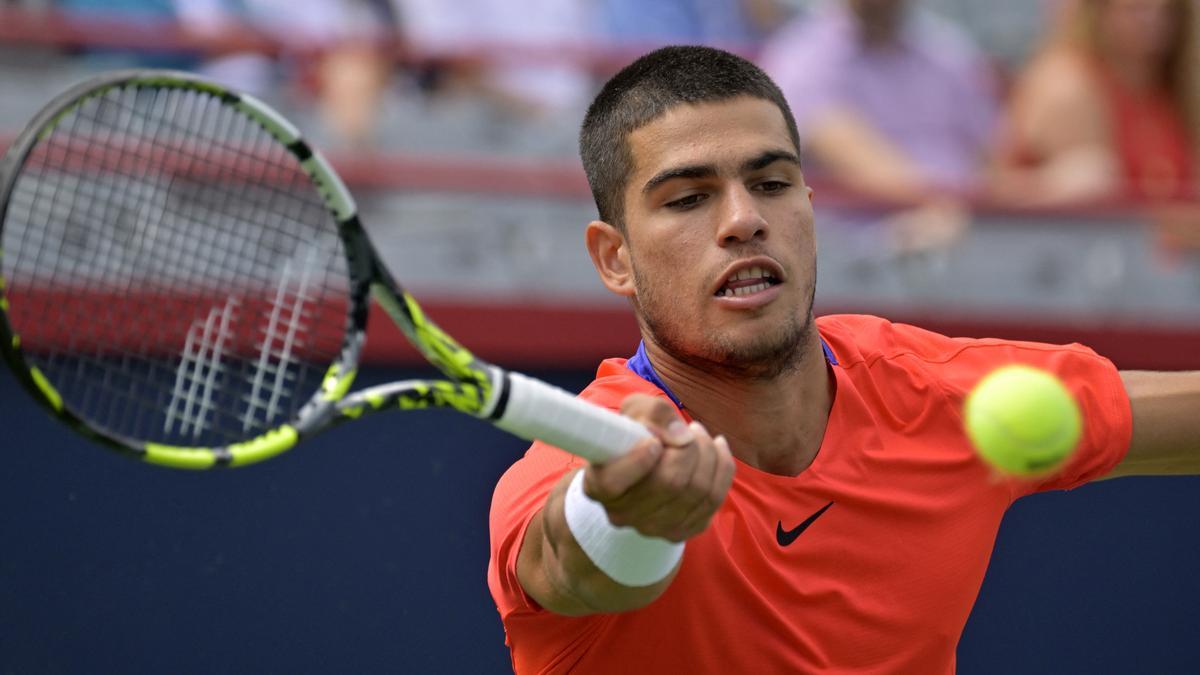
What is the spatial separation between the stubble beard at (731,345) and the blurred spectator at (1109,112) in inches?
135

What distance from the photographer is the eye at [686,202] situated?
2922 mm

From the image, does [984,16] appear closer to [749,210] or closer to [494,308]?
[494,308]

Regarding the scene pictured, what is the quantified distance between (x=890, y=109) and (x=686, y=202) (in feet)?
11.8

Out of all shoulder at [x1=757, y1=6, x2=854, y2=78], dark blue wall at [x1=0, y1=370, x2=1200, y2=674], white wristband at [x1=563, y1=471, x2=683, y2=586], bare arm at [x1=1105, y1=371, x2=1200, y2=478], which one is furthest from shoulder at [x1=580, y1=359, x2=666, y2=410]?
shoulder at [x1=757, y1=6, x2=854, y2=78]

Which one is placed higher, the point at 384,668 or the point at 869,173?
the point at 869,173

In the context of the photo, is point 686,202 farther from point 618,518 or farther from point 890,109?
point 890,109

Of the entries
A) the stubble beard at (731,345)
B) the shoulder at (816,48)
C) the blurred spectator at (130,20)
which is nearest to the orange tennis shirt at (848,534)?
the stubble beard at (731,345)

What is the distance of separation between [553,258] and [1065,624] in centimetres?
222

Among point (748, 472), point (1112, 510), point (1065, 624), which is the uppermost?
point (748, 472)

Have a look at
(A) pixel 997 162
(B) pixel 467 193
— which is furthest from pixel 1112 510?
(B) pixel 467 193

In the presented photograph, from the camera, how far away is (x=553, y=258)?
577 centimetres

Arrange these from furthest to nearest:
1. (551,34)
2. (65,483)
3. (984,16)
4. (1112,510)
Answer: (984,16), (551,34), (1112,510), (65,483)

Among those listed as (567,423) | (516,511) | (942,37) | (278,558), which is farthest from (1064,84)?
(567,423)

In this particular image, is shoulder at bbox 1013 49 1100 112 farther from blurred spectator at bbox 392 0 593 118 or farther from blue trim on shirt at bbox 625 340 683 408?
blue trim on shirt at bbox 625 340 683 408
